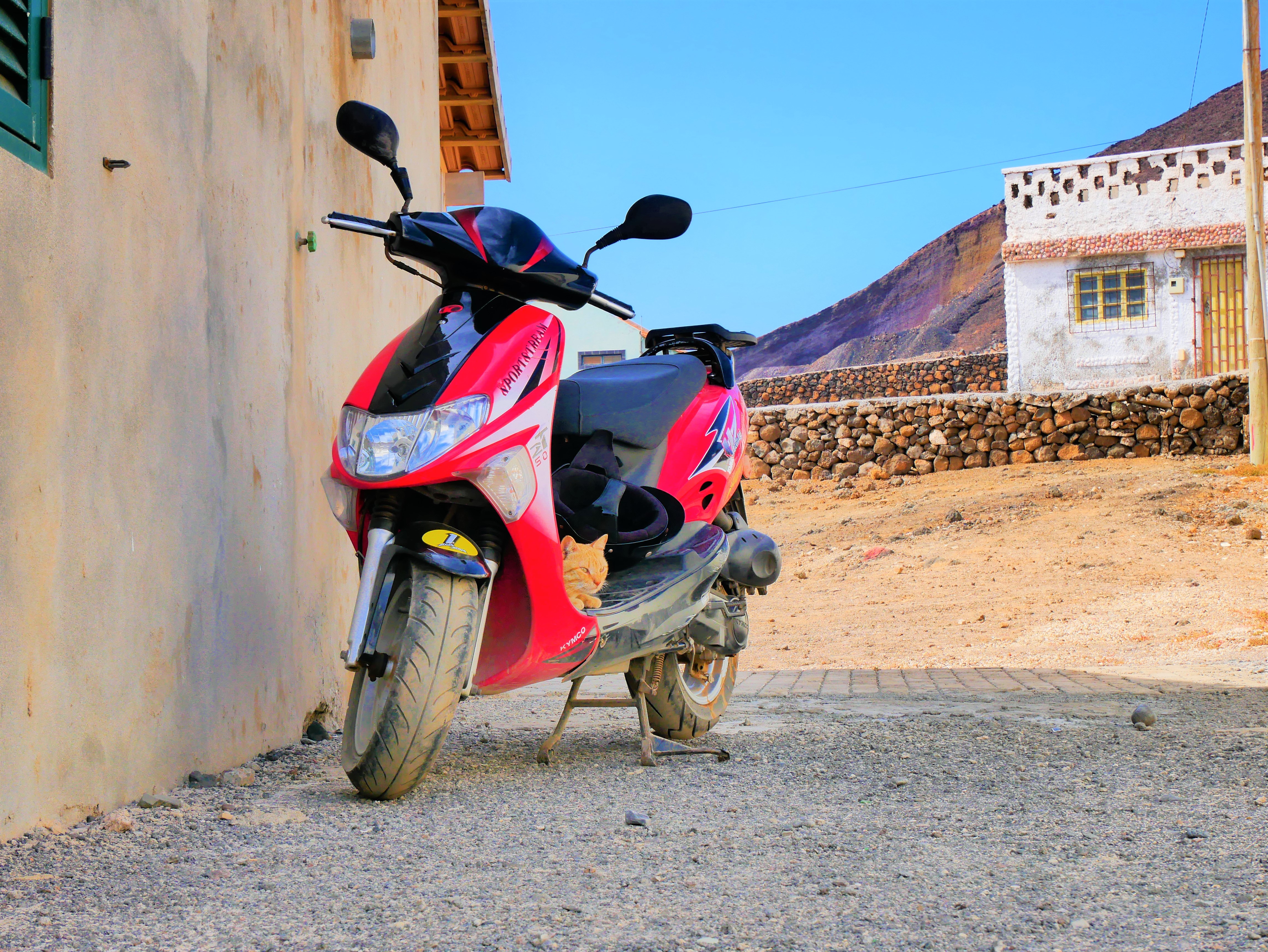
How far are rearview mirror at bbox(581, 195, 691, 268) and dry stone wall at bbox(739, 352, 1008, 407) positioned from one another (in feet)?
87.5

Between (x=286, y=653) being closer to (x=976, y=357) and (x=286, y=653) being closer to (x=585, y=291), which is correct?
(x=585, y=291)

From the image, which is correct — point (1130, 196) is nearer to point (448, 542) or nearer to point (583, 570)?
point (583, 570)

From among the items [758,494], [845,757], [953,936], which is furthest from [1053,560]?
[953,936]

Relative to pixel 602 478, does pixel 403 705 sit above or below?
below

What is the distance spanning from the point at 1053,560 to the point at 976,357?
20.6m

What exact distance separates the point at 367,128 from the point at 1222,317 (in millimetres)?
21002

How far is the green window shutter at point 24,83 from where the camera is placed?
214cm

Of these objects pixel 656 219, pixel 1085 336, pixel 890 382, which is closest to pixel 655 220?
pixel 656 219

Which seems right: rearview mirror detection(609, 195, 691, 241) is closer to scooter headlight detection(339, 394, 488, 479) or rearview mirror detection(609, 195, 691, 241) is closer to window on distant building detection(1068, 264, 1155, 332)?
scooter headlight detection(339, 394, 488, 479)

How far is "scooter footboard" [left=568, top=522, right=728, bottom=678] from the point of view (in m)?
3.00

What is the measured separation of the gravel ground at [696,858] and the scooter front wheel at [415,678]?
0.31 ft

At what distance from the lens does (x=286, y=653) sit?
3559 millimetres

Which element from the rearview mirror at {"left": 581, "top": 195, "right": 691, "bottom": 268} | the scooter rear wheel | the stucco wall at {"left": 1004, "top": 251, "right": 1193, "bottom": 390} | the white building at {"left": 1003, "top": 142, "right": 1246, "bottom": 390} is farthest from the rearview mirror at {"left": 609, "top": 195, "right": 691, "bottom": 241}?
the white building at {"left": 1003, "top": 142, "right": 1246, "bottom": 390}

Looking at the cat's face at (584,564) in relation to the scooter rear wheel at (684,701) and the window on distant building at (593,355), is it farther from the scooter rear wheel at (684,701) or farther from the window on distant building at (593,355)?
the window on distant building at (593,355)
